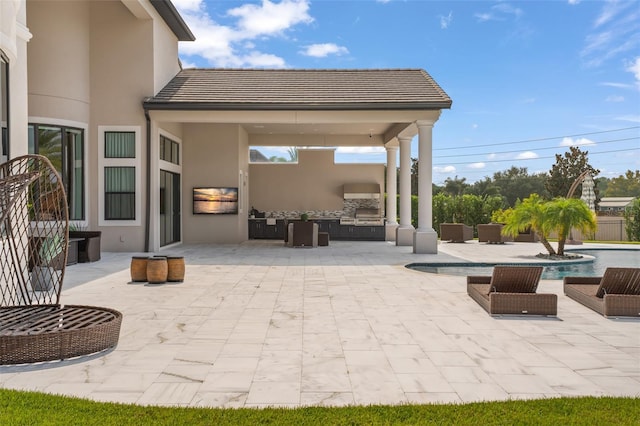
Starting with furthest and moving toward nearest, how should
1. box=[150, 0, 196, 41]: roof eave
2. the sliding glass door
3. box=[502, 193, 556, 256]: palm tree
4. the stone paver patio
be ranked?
the sliding glass door, box=[150, 0, 196, 41]: roof eave, box=[502, 193, 556, 256]: palm tree, the stone paver patio

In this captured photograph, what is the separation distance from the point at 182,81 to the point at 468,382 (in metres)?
13.4

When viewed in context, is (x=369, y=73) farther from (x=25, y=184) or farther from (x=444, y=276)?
(x=25, y=184)

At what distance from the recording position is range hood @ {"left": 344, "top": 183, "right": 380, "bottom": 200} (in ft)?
67.9

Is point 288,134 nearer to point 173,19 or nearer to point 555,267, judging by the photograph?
point 173,19

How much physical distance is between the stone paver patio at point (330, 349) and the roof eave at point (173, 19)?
8.01 meters

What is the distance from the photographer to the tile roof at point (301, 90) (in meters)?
13.5

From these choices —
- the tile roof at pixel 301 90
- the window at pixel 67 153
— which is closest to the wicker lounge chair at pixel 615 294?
the tile roof at pixel 301 90

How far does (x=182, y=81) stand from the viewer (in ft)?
50.6

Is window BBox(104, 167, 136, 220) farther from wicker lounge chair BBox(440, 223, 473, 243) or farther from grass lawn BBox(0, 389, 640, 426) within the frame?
wicker lounge chair BBox(440, 223, 473, 243)

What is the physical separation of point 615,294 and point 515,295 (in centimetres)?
138

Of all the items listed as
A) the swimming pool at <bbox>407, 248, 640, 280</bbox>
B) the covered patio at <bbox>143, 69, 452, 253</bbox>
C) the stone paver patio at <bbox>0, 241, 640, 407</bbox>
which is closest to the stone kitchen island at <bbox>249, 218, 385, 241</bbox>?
the covered patio at <bbox>143, 69, 452, 253</bbox>

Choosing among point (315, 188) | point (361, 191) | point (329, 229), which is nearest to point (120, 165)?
point (329, 229)

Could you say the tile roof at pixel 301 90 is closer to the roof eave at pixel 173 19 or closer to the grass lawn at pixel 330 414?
the roof eave at pixel 173 19

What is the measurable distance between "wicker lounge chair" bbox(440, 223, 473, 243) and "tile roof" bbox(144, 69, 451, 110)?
5.51 metres
